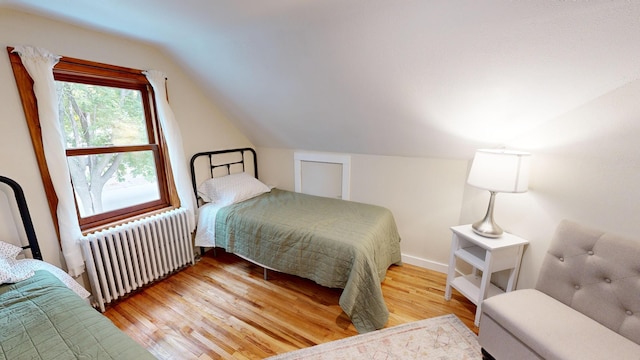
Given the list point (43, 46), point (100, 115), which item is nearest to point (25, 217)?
point (100, 115)

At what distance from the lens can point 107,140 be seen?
204 cm

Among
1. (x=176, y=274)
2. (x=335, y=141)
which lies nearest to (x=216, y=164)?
(x=176, y=274)

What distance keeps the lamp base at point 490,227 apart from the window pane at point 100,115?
118 inches

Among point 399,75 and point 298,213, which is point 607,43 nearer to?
point 399,75

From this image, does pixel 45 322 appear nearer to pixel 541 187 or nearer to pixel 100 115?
pixel 100 115

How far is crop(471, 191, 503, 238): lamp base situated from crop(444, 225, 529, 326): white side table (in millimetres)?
31

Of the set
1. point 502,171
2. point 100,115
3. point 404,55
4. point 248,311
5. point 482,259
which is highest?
point 404,55

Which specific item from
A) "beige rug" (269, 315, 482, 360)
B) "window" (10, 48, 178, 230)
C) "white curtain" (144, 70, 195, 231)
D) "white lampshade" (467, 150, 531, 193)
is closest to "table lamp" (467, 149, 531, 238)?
"white lampshade" (467, 150, 531, 193)

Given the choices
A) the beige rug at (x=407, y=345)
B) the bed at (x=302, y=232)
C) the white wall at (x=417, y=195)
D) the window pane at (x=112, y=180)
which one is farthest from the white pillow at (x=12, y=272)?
the white wall at (x=417, y=195)

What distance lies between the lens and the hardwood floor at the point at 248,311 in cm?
166

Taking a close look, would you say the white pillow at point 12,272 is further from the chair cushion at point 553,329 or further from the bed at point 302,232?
the chair cushion at point 553,329

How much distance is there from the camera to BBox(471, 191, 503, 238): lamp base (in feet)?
5.86

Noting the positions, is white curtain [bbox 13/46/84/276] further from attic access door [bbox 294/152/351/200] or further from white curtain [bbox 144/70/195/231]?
attic access door [bbox 294/152/351/200]

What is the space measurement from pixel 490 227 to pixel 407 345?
3.39 feet
